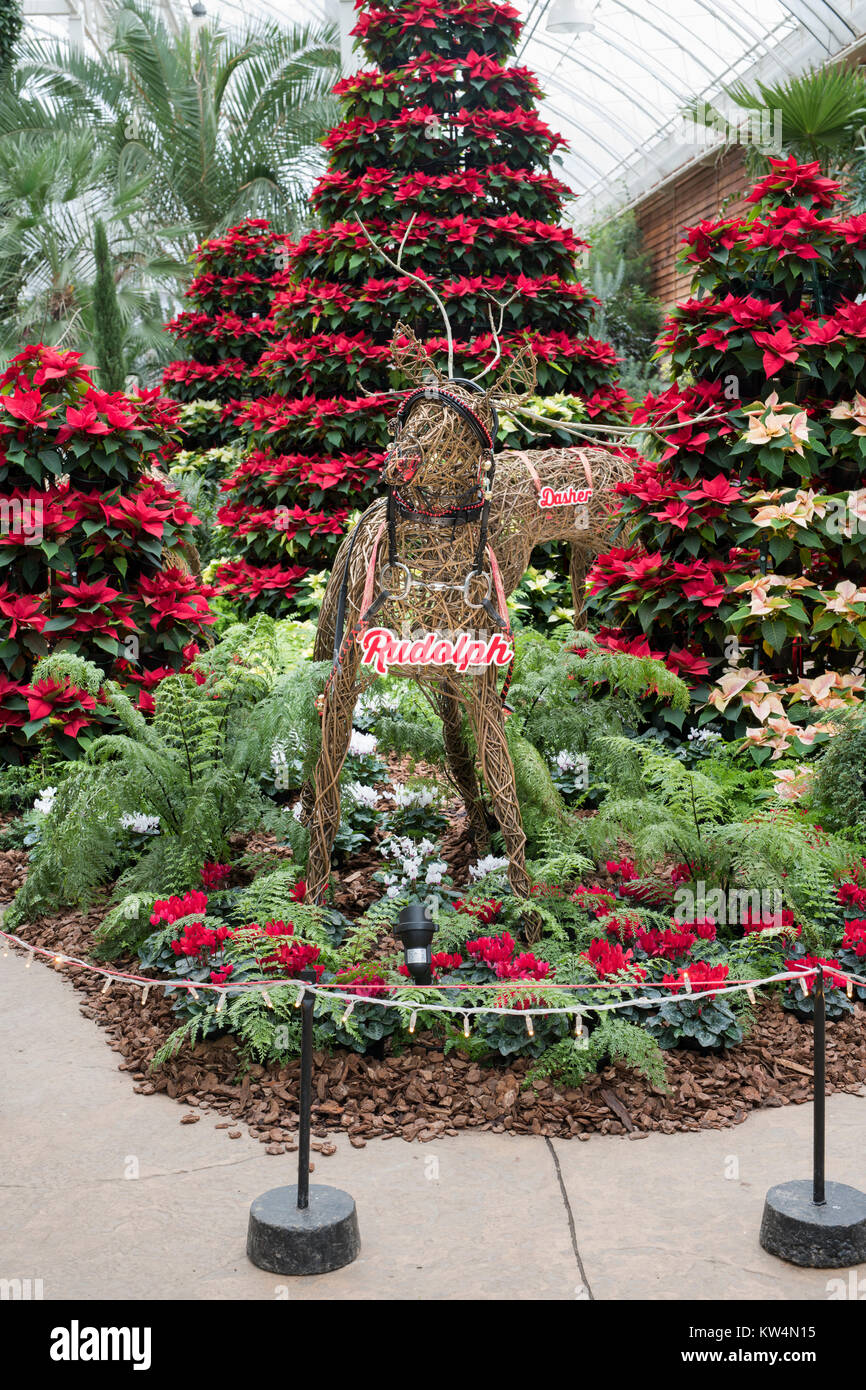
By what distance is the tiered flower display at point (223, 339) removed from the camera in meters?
11.9

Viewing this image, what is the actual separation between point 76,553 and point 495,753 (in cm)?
314

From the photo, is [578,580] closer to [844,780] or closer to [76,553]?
[844,780]

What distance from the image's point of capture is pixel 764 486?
5.90m

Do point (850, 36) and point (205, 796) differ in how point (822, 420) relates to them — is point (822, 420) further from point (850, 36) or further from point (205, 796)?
point (850, 36)

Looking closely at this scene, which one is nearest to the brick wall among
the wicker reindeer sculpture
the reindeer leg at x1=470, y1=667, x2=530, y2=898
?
the wicker reindeer sculpture

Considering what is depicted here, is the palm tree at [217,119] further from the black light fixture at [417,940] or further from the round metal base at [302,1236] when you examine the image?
the round metal base at [302,1236]

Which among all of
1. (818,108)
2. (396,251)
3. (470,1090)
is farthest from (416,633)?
(818,108)

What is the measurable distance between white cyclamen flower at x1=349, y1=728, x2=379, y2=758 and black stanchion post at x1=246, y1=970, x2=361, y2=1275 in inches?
122

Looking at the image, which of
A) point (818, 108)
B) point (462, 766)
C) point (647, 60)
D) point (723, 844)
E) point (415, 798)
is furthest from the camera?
point (647, 60)

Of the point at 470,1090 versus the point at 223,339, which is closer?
the point at 470,1090

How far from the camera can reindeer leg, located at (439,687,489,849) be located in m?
4.85

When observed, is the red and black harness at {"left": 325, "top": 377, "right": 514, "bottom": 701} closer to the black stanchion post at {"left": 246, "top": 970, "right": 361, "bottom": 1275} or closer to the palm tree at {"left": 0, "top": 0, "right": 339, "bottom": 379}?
the black stanchion post at {"left": 246, "top": 970, "right": 361, "bottom": 1275}

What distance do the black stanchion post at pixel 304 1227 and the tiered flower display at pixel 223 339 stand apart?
9510 mm

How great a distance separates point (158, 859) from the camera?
4.64m
